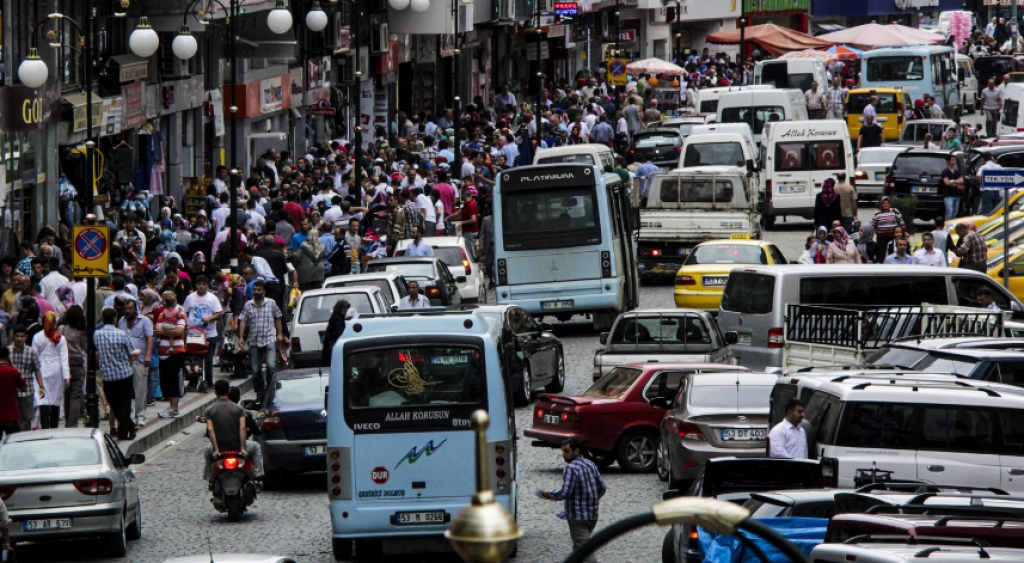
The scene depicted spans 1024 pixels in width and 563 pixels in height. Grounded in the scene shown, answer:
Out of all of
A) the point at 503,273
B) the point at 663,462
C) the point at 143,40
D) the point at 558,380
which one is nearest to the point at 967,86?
the point at 503,273

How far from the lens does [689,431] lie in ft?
52.3

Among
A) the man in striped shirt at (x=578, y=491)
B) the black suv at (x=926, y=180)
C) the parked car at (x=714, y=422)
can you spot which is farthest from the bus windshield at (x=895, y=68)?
the man in striped shirt at (x=578, y=491)

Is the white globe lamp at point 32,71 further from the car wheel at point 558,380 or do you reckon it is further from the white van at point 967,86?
the white van at point 967,86

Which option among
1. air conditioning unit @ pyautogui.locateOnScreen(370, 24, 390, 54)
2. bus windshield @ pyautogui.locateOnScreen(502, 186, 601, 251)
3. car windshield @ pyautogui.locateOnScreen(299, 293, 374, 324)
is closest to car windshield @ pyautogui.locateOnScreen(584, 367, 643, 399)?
car windshield @ pyautogui.locateOnScreen(299, 293, 374, 324)

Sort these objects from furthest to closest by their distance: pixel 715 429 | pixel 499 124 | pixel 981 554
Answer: pixel 499 124 < pixel 715 429 < pixel 981 554

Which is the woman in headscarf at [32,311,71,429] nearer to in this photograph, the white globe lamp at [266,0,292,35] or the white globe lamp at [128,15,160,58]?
the white globe lamp at [128,15,160,58]

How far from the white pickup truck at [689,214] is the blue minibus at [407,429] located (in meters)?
17.3

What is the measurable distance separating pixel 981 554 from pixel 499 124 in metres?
40.5

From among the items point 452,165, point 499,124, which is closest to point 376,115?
point 499,124

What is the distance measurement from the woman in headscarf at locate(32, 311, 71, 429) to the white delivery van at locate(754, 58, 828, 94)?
4242 cm

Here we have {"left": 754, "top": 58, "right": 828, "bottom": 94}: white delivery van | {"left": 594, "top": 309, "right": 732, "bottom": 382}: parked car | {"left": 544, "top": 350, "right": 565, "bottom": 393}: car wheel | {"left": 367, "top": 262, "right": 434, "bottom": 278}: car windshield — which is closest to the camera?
{"left": 594, "top": 309, "right": 732, "bottom": 382}: parked car

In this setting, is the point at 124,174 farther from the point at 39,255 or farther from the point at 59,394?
the point at 59,394

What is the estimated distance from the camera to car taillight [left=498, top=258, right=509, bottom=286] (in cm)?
2634

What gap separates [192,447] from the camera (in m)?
19.7
